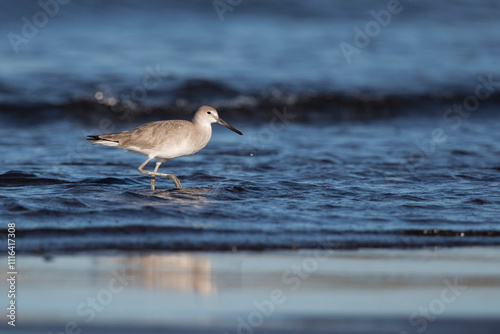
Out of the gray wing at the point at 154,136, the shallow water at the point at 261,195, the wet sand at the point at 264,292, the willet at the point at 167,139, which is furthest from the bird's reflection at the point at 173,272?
the gray wing at the point at 154,136

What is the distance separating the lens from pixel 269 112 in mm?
16453

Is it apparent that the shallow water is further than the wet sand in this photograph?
Yes

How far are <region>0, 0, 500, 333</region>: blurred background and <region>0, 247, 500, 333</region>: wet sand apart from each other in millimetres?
30

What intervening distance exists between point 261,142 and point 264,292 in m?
7.95

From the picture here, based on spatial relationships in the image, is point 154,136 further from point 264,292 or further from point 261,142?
point 264,292

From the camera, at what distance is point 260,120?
→ 632 inches

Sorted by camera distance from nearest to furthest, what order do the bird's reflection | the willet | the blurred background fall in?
the bird's reflection < the blurred background < the willet

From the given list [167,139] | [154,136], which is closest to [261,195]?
[167,139]

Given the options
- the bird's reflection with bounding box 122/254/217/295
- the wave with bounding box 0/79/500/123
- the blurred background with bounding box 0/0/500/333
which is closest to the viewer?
the bird's reflection with bounding box 122/254/217/295

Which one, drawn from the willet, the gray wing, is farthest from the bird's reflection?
the gray wing

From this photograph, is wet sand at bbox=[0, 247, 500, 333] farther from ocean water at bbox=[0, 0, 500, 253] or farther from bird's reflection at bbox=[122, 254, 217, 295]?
ocean water at bbox=[0, 0, 500, 253]

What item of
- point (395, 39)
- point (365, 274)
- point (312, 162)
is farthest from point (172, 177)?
point (395, 39)

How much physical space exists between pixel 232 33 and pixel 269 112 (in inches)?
287

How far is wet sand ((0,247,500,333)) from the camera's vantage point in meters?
4.35
